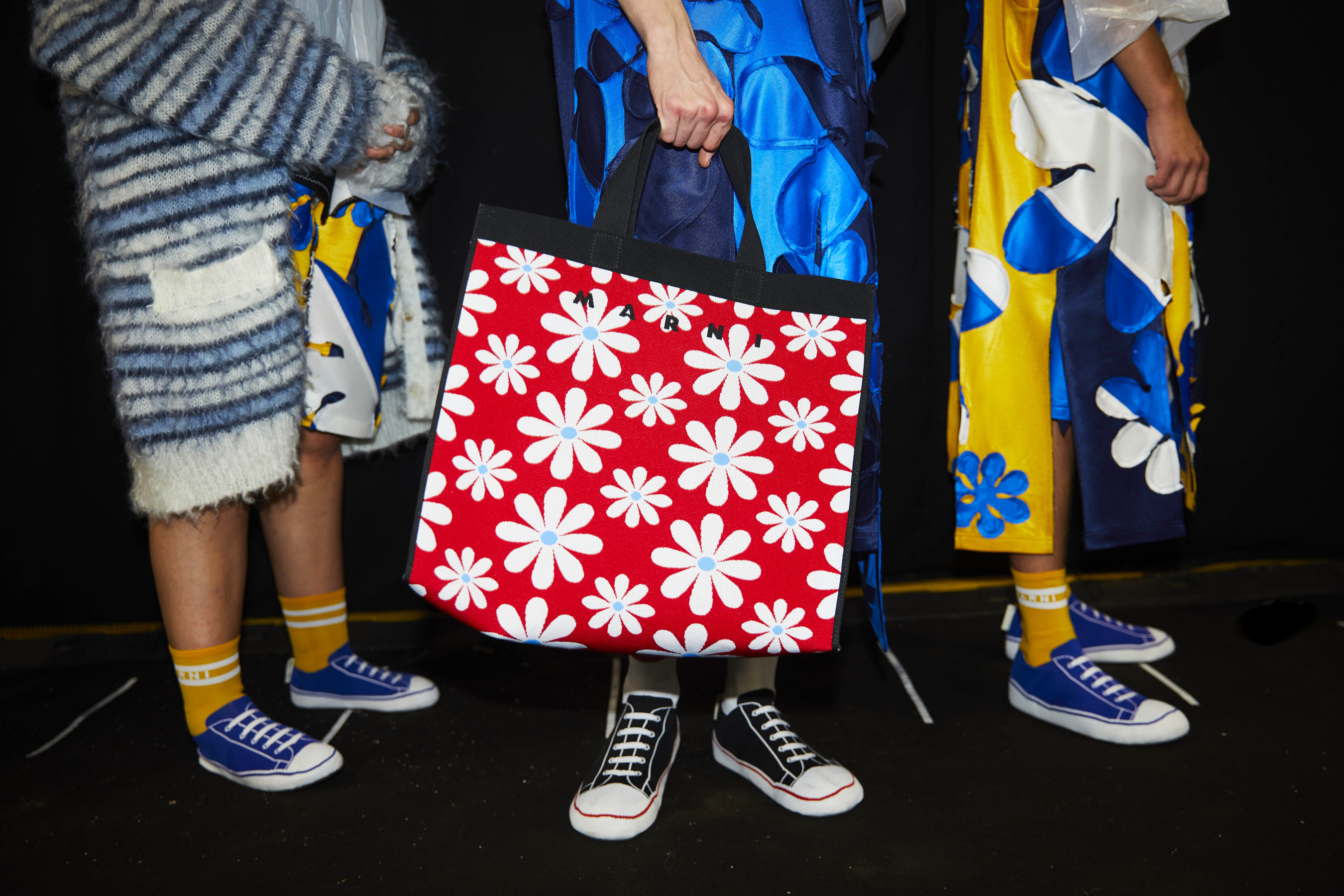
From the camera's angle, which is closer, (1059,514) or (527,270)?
(527,270)

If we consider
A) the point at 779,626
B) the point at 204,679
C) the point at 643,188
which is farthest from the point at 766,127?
the point at 204,679

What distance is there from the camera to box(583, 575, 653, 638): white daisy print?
2.25 ft

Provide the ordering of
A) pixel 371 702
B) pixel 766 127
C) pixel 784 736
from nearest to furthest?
pixel 766 127, pixel 784 736, pixel 371 702

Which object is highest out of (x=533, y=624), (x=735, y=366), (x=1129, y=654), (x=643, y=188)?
(x=643, y=188)

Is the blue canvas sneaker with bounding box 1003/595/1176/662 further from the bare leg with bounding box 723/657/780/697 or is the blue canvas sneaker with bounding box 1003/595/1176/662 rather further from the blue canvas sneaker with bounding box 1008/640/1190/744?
the bare leg with bounding box 723/657/780/697

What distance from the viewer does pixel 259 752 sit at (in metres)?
1.05

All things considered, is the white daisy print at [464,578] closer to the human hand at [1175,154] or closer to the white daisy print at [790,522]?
the white daisy print at [790,522]

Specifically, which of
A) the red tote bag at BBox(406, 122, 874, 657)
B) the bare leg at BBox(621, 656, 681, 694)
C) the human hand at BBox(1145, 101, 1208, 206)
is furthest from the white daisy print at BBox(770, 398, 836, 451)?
the human hand at BBox(1145, 101, 1208, 206)

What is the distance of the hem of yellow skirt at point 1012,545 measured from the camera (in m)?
1.15

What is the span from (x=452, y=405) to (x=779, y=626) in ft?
1.12

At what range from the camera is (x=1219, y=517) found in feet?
5.96

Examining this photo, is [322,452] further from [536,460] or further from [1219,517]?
[1219,517]

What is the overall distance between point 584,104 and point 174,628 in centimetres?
85

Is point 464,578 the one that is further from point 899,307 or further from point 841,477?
point 899,307
